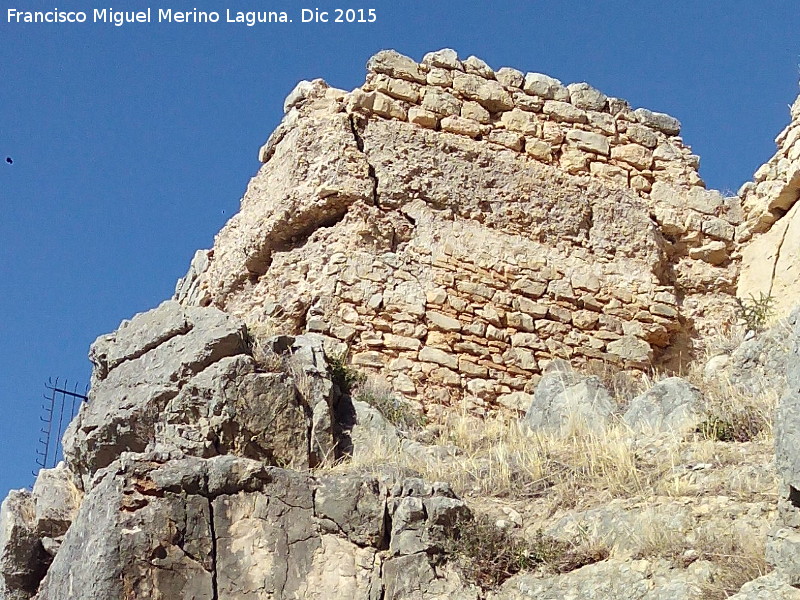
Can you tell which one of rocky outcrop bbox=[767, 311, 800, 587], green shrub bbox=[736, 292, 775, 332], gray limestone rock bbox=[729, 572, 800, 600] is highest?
green shrub bbox=[736, 292, 775, 332]

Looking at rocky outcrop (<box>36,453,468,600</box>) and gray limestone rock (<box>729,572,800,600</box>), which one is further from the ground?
rocky outcrop (<box>36,453,468,600</box>)

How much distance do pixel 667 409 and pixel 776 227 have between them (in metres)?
4.06

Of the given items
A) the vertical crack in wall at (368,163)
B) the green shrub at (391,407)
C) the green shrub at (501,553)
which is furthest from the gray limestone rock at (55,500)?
the vertical crack in wall at (368,163)

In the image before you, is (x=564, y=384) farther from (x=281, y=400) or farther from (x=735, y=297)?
(x=735, y=297)

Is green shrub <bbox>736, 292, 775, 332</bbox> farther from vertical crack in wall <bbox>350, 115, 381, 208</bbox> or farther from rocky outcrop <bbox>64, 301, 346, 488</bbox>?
rocky outcrop <bbox>64, 301, 346, 488</bbox>

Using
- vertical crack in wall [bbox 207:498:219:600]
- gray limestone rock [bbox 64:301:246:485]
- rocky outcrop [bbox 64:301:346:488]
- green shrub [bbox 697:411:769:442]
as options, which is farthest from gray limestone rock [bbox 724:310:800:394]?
vertical crack in wall [bbox 207:498:219:600]

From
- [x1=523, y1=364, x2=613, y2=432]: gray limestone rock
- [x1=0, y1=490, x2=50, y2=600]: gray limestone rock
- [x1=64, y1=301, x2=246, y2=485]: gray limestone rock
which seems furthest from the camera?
[x1=523, y1=364, x2=613, y2=432]: gray limestone rock

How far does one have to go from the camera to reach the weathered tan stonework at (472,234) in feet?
33.6

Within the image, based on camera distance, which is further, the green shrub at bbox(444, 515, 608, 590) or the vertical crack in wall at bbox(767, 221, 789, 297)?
the vertical crack in wall at bbox(767, 221, 789, 297)

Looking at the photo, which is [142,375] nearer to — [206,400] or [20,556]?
[206,400]

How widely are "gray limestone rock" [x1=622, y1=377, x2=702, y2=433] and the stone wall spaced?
285 cm

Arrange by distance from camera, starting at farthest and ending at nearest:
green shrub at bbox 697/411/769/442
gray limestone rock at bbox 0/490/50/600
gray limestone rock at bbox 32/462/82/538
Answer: gray limestone rock at bbox 32/462/82/538 → gray limestone rock at bbox 0/490/50/600 → green shrub at bbox 697/411/769/442

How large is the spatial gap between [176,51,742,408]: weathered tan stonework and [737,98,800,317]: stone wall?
0.24m

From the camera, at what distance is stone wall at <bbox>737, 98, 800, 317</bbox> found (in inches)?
445
